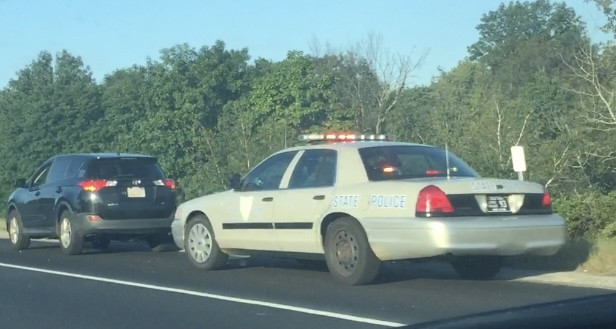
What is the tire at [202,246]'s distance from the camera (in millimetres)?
12508

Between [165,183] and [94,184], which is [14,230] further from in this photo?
[165,183]

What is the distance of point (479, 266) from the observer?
11.3 m

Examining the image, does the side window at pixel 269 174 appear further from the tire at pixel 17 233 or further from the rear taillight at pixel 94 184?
the tire at pixel 17 233

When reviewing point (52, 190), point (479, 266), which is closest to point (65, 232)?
point (52, 190)

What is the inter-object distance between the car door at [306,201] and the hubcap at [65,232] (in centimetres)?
521

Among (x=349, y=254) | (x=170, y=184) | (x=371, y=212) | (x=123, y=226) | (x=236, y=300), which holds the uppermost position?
(x=170, y=184)

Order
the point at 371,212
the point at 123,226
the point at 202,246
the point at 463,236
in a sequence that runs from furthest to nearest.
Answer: the point at 123,226 < the point at 202,246 < the point at 371,212 < the point at 463,236

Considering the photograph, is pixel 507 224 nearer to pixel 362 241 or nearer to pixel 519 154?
pixel 362 241

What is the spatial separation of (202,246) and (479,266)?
326cm

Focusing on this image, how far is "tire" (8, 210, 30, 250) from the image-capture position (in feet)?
56.4

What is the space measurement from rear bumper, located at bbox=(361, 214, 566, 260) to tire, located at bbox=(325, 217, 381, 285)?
0.35 feet

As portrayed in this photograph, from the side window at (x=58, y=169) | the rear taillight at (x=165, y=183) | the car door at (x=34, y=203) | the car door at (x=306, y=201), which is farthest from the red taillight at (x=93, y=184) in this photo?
the car door at (x=306, y=201)

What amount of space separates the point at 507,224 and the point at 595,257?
6.50ft

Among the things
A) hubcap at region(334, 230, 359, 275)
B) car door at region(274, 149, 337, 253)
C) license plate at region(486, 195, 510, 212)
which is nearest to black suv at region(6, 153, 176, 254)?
car door at region(274, 149, 337, 253)
